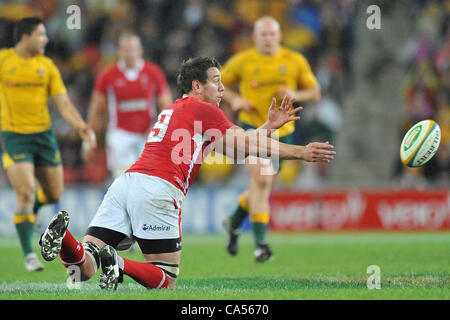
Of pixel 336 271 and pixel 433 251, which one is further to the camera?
pixel 433 251

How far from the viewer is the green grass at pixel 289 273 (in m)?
5.76

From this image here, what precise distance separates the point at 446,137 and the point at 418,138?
30.9 feet

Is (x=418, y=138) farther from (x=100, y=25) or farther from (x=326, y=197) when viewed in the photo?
(x=100, y=25)

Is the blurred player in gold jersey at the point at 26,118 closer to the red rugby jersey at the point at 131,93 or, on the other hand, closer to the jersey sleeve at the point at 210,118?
the red rugby jersey at the point at 131,93

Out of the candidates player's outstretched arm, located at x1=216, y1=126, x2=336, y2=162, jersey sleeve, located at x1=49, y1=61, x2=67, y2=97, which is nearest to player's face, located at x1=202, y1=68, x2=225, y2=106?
player's outstretched arm, located at x1=216, y1=126, x2=336, y2=162

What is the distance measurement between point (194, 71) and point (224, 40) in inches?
496

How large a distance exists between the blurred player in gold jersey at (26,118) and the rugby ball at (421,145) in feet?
12.1

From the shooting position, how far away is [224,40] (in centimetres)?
1869

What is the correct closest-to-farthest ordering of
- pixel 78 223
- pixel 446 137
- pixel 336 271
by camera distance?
pixel 336 271 → pixel 78 223 → pixel 446 137

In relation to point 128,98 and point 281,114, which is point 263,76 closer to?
point 128,98

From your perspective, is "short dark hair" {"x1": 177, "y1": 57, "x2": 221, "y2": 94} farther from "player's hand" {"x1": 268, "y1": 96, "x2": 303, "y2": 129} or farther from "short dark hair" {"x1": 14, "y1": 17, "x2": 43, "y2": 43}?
"short dark hair" {"x1": 14, "y1": 17, "x2": 43, "y2": 43}

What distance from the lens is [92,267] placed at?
5.81m

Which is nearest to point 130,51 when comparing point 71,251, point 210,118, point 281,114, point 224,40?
point 210,118

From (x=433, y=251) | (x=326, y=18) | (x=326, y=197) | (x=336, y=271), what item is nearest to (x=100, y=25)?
(x=326, y=18)
